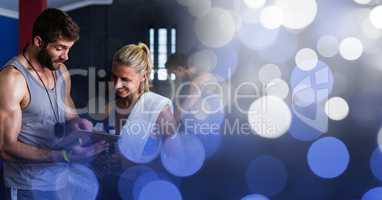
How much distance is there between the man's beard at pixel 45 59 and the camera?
1.60 m

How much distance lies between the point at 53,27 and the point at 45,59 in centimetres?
12

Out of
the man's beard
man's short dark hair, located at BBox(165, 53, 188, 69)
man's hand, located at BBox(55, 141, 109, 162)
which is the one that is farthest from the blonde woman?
man's short dark hair, located at BBox(165, 53, 188, 69)

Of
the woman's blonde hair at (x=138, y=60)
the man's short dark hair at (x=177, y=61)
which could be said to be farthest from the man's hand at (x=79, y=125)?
the man's short dark hair at (x=177, y=61)

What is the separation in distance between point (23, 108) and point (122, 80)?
0.66m

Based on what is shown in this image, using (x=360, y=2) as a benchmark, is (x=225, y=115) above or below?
below

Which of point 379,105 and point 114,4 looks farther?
point 114,4

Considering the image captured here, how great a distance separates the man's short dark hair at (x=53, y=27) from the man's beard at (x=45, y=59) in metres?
0.04

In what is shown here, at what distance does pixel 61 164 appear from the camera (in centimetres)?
167

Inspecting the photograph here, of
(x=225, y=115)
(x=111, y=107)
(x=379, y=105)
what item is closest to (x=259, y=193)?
(x=225, y=115)

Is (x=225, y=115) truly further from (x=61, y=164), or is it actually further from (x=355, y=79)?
(x=355, y=79)

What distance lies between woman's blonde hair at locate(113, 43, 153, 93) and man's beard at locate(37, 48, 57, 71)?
49cm

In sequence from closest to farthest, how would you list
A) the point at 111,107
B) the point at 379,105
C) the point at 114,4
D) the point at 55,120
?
the point at 55,120
the point at 111,107
the point at 379,105
the point at 114,4

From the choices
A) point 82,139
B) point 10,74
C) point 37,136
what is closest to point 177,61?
point 82,139

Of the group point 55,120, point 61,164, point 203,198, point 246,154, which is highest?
point 55,120
